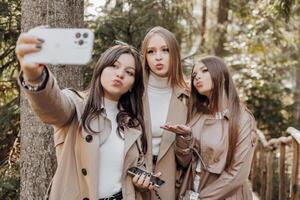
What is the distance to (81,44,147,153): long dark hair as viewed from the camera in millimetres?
2338

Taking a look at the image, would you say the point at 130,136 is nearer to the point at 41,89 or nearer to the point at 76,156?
the point at 76,156

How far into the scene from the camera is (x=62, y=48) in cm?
168

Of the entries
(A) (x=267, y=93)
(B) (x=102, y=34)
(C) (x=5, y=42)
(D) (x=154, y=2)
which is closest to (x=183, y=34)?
(D) (x=154, y=2)

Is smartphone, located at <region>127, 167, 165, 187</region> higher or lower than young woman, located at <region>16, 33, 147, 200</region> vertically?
lower

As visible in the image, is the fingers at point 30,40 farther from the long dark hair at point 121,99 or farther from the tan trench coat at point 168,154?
the tan trench coat at point 168,154

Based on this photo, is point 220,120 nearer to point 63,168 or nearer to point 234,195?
point 234,195

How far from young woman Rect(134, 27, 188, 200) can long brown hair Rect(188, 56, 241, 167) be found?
0.10 metres

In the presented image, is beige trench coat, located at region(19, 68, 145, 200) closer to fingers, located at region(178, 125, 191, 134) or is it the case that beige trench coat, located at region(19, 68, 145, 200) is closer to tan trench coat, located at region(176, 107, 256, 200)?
fingers, located at region(178, 125, 191, 134)

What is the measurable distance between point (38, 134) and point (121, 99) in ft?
4.06

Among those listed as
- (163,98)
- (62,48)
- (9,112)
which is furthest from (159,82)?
(9,112)

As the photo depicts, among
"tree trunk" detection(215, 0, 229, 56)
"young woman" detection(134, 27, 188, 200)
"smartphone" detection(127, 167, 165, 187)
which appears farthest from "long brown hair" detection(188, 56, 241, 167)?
"tree trunk" detection(215, 0, 229, 56)

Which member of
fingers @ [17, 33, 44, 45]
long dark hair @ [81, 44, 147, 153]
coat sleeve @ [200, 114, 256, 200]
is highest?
fingers @ [17, 33, 44, 45]

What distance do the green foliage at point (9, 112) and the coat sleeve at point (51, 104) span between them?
7.13 ft

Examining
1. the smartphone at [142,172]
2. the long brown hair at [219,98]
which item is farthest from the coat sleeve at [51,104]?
the long brown hair at [219,98]
